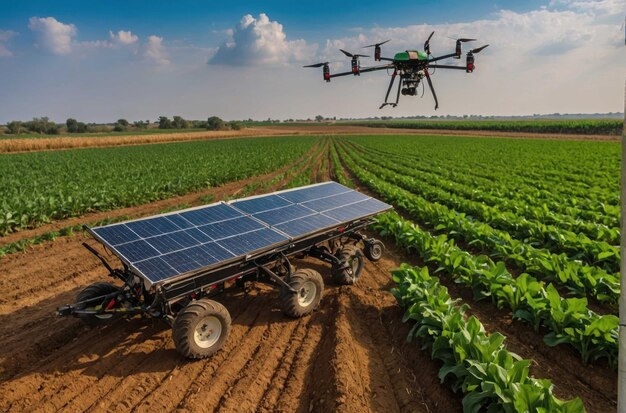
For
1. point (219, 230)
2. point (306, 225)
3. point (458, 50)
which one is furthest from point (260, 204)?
point (458, 50)

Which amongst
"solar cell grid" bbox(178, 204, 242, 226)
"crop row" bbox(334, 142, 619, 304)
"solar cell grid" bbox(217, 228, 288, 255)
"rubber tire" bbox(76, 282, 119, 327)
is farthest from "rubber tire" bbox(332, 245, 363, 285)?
"rubber tire" bbox(76, 282, 119, 327)

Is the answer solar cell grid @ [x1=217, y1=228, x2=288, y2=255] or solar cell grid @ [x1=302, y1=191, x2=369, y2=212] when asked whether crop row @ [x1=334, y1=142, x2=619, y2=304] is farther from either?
solar cell grid @ [x1=217, y1=228, x2=288, y2=255]

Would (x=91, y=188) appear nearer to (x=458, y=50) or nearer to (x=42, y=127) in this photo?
(x=458, y=50)

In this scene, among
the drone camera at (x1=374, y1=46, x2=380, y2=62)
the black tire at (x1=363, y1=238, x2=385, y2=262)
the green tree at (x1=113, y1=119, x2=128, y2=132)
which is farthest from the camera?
the green tree at (x1=113, y1=119, x2=128, y2=132)

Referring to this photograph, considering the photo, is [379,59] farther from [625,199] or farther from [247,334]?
[625,199]

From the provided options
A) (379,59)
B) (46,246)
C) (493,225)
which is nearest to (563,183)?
(493,225)

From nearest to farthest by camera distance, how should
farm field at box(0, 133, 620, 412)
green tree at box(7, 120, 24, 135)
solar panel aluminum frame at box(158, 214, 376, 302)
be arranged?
farm field at box(0, 133, 620, 412)
solar panel aluminum frame at box(158, 214, 376, 302)
green tree at box(7, 120, 24, 135)

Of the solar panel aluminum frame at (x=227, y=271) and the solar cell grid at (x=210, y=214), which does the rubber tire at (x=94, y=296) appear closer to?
the solar panel aluminum frame at (x=227, y=271)

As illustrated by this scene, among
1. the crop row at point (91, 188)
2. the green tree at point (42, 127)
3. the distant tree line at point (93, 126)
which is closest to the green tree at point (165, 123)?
the distant tree line at point (93, 126)
